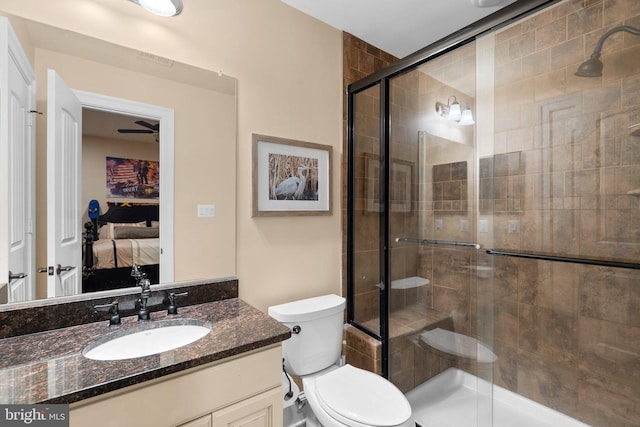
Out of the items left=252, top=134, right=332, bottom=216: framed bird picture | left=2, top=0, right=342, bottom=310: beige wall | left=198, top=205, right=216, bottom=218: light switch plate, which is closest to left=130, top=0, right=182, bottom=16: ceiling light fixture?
left=2, top=0, right=342, bottom=310: beige wall

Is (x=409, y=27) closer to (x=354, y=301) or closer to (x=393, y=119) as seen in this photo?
(x=393, y=119)

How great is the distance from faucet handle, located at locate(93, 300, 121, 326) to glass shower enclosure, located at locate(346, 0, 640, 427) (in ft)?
4.65

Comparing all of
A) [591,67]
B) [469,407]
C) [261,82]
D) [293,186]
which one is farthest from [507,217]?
[261,82]

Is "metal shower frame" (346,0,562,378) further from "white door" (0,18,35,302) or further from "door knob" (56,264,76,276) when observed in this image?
"white door" (0,18,35,302)

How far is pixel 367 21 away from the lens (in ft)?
6.59

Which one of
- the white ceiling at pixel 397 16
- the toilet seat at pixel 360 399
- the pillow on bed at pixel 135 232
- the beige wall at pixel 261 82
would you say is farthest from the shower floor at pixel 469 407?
the white ceiling at pixel 397 16

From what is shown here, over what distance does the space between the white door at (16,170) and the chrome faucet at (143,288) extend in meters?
0.34

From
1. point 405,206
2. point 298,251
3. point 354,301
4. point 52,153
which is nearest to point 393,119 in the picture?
point 405,206

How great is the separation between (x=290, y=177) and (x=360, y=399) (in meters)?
1.24

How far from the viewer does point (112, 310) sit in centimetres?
124

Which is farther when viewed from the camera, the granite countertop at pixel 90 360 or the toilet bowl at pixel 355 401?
the toilet bowl at pixel 355 401

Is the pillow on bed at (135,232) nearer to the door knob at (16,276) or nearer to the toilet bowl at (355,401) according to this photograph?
the door knob at (16,276)

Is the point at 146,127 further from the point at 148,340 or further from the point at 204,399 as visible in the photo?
the point at 204,399

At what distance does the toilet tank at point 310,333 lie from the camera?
161cm
